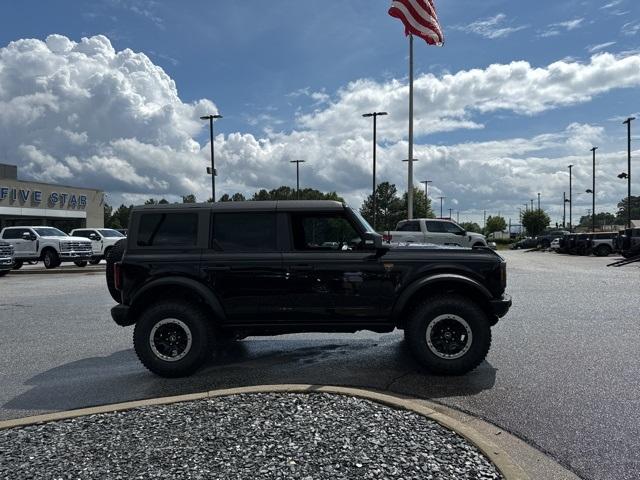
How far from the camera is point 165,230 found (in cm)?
581

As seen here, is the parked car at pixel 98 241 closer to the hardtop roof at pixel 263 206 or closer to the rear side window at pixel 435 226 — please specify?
the rear side window at pixel 435 226

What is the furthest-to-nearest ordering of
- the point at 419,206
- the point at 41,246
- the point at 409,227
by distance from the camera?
1. the point at 419,206
2. the point at 41,246
3. the point at 409,227

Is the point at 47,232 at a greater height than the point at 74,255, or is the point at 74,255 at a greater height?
the point at 47,232

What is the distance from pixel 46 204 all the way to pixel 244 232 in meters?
49.5

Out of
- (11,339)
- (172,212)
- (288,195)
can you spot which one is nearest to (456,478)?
(172,212)

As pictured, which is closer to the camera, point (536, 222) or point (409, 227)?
point (409, 227)

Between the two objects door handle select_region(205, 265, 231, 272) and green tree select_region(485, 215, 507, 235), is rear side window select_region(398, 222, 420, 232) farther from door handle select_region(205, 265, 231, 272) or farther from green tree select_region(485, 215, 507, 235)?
green tree select_region(485, 215, 507, 235)

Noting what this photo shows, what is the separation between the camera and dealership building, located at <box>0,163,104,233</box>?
44688 millimetres

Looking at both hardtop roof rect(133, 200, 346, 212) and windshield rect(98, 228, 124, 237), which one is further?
windshield rect(98, 228, 124, 237)

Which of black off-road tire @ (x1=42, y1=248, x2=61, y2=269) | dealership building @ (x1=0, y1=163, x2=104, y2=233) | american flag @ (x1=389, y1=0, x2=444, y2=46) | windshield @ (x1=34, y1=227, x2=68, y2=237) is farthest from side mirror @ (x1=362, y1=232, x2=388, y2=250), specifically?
dealership building @ (x1=0, y1=163, x2=104, y2=233)

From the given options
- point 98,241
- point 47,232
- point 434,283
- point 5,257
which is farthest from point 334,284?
point 98,241

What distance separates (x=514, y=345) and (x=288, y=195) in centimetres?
8637

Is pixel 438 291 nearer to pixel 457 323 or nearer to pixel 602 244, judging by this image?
pixel 457 323

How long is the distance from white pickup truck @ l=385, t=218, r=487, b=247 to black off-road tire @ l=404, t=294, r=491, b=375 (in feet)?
49.2
